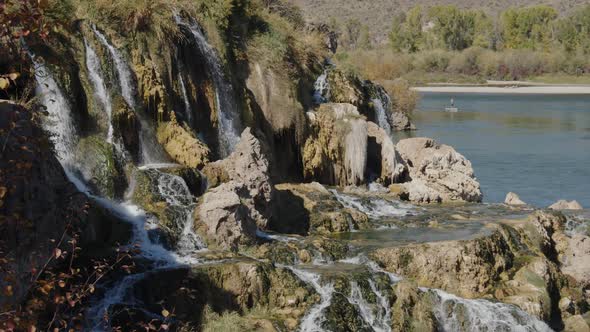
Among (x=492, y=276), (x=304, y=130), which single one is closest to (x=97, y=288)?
(x=492, y=276)

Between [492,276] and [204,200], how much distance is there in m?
6.28

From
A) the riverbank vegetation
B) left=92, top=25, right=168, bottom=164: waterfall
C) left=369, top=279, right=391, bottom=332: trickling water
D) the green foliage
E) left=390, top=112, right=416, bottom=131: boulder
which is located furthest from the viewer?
the green foliage

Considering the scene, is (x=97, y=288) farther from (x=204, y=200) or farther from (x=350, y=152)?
(x=350, y=152)

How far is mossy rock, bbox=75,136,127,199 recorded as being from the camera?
1803 cm

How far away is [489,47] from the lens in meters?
134

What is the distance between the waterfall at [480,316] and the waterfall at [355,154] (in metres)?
9.98

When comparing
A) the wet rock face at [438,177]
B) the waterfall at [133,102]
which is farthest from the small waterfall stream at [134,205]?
the wet rock face at [438,177]

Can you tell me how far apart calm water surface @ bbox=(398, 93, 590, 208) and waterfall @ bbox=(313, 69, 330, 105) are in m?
6.70

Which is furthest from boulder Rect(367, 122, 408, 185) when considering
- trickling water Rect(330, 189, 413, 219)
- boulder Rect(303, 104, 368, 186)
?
trickling water Rect(330, 189, 413, 219)

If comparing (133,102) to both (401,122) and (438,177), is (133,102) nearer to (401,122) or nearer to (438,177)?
(438,177)

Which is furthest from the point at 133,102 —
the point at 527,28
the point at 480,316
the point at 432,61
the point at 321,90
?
the point at 527,28

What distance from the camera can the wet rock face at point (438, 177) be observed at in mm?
25359

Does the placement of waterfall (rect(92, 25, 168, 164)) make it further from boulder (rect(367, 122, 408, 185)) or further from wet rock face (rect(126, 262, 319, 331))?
boulder (rect(367, 122, 408, 185))

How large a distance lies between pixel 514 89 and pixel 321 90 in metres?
76.6
